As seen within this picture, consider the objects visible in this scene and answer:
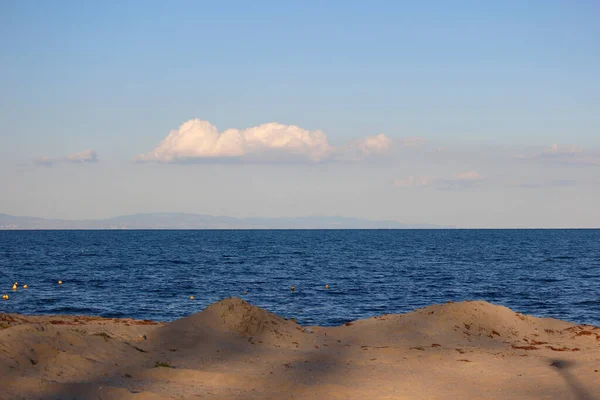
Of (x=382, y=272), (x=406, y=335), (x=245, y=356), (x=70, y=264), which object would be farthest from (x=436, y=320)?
(x=70, y=264)

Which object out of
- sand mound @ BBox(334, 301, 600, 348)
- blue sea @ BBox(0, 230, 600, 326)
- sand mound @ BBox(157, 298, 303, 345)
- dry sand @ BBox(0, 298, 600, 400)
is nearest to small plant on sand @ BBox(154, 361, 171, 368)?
dry sand @ BBox(0, 298, 600, 400)

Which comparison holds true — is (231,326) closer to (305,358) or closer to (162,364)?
(305,358)

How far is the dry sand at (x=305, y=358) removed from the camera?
53.5ft

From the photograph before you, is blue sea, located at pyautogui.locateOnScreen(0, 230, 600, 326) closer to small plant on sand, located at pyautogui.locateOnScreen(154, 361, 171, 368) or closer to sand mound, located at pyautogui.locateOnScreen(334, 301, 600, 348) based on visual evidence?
sand mound, located at pyautogui.locateOnScreen(334, 301, 600, 348)

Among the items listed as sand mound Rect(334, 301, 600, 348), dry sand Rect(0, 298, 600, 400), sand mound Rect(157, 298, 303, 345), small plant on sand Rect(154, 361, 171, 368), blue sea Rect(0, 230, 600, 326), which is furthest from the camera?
blue sea Rect(0, 230, 600, 326)

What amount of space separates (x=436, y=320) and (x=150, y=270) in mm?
51557

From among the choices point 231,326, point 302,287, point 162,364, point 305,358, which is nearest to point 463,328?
point 305,358

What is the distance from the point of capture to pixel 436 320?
86.9 ft

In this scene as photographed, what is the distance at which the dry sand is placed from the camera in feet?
53.5

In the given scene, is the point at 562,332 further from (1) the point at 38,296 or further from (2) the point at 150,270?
(2) the point at 150,270

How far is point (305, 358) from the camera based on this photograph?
2083 centimetres

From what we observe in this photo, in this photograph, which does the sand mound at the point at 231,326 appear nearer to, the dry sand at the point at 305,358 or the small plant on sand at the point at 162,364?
the dry sand at the point at 305,358

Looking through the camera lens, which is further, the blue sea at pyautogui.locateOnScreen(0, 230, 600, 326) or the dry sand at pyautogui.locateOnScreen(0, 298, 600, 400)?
the blue sea at pyautogui.locateOnScreen(0, 230, 600, 326)

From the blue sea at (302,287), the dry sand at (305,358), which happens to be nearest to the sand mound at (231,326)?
the dry sand at (305,358)
